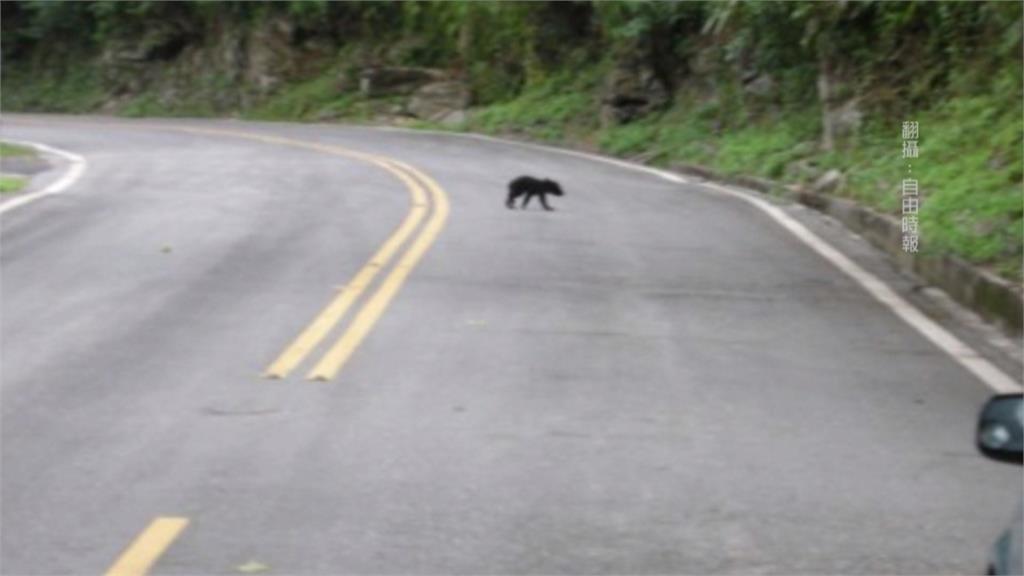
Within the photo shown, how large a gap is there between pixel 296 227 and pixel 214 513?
9.55m

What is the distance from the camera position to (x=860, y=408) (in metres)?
8.80

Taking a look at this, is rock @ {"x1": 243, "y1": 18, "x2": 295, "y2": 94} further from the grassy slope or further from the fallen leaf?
the fallen leaf

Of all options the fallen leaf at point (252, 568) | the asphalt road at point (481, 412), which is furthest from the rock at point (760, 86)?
the fallen leaf at point (252, 568)

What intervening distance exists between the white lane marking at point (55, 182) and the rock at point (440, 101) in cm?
1096

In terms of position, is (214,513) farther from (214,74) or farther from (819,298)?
(214,74)

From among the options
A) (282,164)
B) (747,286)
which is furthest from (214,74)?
(747,286)

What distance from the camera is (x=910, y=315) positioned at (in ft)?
39.0

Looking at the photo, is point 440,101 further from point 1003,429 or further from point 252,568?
point 1003,429

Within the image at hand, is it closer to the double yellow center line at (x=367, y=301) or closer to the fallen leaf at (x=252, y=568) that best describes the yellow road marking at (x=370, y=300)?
the double yellow center line at (x=367, y=301)

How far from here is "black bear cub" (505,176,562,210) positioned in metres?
18.4

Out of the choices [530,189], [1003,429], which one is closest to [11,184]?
[530,189]

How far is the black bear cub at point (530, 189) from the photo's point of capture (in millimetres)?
18406

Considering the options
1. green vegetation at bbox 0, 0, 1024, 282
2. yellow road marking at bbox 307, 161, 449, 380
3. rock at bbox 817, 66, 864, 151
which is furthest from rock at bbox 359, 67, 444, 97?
yellow road marking at bbox 307, 161, 449, 380

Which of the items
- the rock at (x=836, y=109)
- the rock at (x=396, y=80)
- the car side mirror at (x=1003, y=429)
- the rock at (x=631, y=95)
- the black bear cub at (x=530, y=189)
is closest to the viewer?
the car side mirror at (x=1003, y=429)
